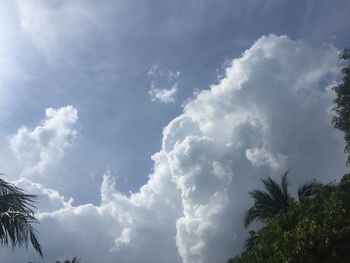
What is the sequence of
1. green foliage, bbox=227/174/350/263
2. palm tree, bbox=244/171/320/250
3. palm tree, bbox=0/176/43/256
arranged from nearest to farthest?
palm tree, bbox=0/176/43/256, green foliage, bbox=227/174/350/263, palm tree, bbox=244/171/320/250

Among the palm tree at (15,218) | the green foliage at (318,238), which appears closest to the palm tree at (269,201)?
the green foliage at (318,238)

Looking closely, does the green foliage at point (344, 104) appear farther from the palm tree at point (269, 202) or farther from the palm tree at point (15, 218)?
the palm tree at point (15, 218)

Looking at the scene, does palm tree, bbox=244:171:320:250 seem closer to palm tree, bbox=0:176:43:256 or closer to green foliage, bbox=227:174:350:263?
green foliage, bbox=227:174:350:263

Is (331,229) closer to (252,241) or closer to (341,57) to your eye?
(252,241)

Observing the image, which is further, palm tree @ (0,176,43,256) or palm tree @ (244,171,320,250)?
palm tree @ (244,171,320,250)

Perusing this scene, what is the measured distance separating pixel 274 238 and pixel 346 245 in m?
2.94

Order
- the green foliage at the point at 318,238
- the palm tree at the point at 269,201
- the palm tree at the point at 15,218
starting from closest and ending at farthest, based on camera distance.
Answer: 1. the palm tree at the point at 15,218
2. the green foliage at the point at 318,238
3. the palm tree at the point at 269,201

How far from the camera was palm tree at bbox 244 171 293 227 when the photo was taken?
87.6 ft

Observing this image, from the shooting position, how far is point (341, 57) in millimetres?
28969

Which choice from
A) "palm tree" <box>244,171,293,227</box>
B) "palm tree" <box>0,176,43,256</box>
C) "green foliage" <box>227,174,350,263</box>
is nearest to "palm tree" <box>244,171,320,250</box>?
"palm tree" <box>244,171,293,227</box>

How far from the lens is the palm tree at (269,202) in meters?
26.7

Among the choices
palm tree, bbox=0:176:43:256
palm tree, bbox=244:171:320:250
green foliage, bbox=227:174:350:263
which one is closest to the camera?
palm tree, bbox=0:176:43:256

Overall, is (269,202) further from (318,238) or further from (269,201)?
(318,238)

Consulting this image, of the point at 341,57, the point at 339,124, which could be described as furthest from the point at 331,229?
the point at 341,57
